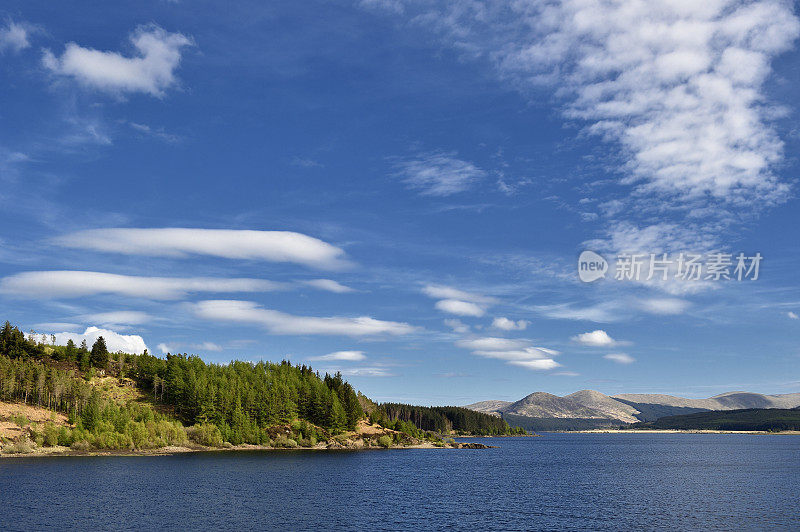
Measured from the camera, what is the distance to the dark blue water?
87.4 m

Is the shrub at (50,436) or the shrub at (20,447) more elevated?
the shrub at (50,436)

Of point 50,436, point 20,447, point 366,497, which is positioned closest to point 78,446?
point 50,436

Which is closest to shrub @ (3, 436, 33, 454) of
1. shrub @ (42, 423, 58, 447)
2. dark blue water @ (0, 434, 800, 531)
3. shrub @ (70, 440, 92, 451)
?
shrub @ (42, 423, 58, 447)

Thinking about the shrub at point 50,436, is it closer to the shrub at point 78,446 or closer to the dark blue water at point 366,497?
the shrub at point 78,446

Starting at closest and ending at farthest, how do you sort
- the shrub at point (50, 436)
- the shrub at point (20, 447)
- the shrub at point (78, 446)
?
the shrub at point (20, 447), the shrub at point (50, 436), the shrub at point (78, 446)

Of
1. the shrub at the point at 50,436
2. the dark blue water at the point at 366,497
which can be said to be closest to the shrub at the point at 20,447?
the shrub at the point at 50,436

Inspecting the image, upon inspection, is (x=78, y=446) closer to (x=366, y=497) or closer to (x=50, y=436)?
(x=50, y=436)

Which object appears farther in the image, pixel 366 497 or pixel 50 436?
pixel 50 436

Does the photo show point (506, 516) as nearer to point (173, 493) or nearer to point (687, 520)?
point (687, 520)

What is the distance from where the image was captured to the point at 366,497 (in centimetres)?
11406

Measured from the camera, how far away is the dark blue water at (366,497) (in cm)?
8738

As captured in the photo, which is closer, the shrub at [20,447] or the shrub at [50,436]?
the shrub at [20,447]

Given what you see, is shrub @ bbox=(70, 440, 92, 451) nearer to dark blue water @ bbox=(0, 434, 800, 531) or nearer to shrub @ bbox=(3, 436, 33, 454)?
shrub @ bbox=(3, 436, 33, 454)

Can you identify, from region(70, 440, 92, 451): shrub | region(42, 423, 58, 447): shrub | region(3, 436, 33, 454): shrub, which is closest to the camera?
region(3, 436, 33, 454): shrub
